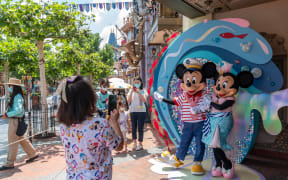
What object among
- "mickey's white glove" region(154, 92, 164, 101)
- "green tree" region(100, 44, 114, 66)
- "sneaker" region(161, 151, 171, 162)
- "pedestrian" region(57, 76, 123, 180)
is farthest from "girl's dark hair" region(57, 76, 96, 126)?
"green tree" region(100, 44, 114, 66)

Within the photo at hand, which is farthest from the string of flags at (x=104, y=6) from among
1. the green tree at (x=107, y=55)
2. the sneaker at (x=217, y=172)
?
the green tree at (x=107, y=55)

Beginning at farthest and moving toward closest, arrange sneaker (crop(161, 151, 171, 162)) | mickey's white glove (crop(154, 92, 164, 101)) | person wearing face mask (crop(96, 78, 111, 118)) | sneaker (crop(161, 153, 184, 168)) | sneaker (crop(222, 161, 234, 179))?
1. person wearing face mask (crop(96, 78, 111, 118))
2. sneaker (crop(161, 151, 171, 162))
3. mickey's white glove (crop(154, 92, 164, 101))
4. sneaker (crop(161, 153, 184, 168))
5. sneaker (crop(222, 161, 234, 179))

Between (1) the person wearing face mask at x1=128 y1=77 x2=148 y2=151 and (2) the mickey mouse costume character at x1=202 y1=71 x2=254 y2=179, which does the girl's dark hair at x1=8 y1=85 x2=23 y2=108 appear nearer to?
(1) the person wearing face mask at x1=128 y1=77 x2=148 y2=151

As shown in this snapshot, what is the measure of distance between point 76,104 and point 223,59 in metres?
3.06

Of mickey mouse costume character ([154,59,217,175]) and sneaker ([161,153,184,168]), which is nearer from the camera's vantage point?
mickey mouse costume character ([154,59,217,175])

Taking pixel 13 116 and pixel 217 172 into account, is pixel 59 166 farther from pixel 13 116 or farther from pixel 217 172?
pixel 217 172

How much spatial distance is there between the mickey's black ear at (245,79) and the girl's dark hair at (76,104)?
2.61m

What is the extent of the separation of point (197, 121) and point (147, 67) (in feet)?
27.8

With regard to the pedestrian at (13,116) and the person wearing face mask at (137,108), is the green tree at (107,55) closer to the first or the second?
the person wearing face mask at (137,108)

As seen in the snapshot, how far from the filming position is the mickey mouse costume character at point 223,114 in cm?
347

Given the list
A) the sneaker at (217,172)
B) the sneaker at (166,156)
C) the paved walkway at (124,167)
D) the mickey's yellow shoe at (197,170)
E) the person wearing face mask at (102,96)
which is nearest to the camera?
the sneaker at (217,172)

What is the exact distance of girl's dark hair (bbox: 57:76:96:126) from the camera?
169cm

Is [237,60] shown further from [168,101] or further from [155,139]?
[155,139]

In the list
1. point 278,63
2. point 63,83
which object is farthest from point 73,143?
point 278,63
